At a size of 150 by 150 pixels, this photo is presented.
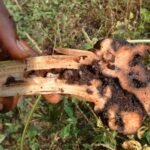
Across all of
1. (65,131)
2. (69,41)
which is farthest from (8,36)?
(69,41)

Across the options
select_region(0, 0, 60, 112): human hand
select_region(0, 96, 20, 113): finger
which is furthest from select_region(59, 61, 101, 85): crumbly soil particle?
select_region(0, 96, 20, 113): finger

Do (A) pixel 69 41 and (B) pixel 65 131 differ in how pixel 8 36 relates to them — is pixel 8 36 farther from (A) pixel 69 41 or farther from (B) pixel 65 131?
(A) pixel 69 41

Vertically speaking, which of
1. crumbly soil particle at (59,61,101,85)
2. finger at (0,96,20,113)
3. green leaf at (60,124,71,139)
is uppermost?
crumbly soil particle at (59,61,101,85)

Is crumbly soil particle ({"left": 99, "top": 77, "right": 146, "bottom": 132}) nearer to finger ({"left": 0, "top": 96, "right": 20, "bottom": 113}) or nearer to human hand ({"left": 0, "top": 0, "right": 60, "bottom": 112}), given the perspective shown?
human hand ({"left": 0, "top": 0, "right": 60, "bottom": 112})

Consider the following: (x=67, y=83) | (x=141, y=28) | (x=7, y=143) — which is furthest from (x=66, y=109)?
(x=141, y=28)

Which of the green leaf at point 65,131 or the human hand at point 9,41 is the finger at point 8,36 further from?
the green leaf at point 65,131

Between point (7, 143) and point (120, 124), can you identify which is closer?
point (120, 124)

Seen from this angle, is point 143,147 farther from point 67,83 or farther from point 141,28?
point 141,28

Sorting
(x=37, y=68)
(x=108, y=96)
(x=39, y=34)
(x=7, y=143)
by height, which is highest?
(x=37, y=68)
